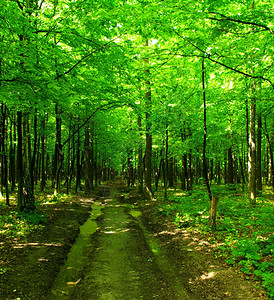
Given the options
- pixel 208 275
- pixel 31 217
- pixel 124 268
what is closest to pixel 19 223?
pixel 31 217

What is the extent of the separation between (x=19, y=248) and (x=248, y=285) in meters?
6.57

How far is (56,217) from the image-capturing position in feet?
33.7

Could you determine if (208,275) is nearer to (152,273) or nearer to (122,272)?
(152,273)

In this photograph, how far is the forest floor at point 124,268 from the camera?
4.57 meters

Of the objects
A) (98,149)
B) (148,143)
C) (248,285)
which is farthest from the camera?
(98,149)

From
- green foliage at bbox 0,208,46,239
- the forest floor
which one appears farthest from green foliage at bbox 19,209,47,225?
the forest floor

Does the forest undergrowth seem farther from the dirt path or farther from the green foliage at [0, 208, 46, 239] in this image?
the green foliage at [0, 208, 46, 239]

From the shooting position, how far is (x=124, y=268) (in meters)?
5.88

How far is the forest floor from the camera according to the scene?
15.0 feet

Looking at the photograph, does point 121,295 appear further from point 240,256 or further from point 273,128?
point 273,128

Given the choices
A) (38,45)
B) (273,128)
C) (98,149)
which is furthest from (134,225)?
(98,149)

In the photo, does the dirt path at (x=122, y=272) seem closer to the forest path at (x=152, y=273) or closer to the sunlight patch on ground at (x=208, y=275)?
the forest path at (x=152, y=273)

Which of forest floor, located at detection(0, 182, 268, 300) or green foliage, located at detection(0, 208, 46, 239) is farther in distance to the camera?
green foliage, located at detection(0, 208, 46, 239)

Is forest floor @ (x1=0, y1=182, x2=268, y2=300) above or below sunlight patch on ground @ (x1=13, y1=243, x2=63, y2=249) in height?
below
